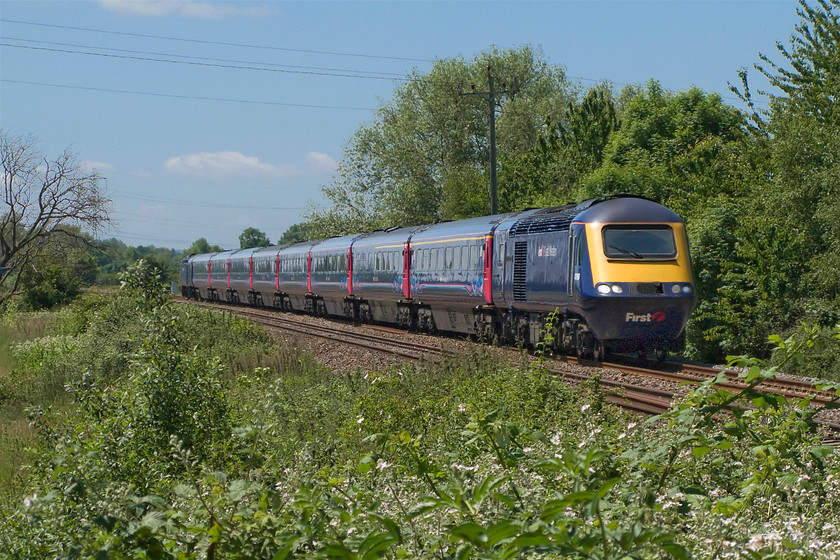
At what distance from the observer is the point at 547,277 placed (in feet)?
57.9

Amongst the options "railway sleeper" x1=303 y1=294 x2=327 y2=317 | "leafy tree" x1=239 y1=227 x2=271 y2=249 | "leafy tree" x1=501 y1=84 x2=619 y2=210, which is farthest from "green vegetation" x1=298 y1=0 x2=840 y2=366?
"leafy tree" x1=239 y1=227 x2=271 y2=249

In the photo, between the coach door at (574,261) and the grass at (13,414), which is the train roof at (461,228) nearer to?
the coach door at (574,261)

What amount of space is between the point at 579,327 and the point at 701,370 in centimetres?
251

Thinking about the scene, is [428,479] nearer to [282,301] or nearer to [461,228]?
[461,228]

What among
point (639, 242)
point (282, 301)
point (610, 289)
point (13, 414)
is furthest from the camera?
point (282, 301)

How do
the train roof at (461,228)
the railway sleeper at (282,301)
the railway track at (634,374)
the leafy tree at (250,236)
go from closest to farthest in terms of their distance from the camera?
the railway track at (634,374) → the train roof at (461,228) → the railway sleeper at (282,301) → the leafy tree at (250,236)

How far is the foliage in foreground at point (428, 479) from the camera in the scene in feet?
10.3

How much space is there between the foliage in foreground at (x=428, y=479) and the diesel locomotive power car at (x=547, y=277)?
4.11m

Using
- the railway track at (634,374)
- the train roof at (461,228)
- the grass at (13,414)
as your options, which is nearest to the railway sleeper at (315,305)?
the railway track at (634,374)

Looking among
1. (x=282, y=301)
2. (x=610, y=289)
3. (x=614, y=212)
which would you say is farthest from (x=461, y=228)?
Answer: (x=282, y=301)

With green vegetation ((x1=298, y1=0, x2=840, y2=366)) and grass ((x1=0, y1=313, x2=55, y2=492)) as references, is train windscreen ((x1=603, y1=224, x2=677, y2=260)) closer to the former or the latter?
green vegetation ((x1=298, y1=0, x2=840, y2=366))

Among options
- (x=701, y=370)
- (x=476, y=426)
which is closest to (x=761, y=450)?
(x=476, y=426)

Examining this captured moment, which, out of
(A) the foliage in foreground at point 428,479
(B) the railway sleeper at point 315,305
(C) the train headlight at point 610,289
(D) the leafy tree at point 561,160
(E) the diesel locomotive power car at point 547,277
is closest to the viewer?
(A) the foliage in foreground at point 428,479

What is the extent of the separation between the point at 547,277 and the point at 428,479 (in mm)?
13957
